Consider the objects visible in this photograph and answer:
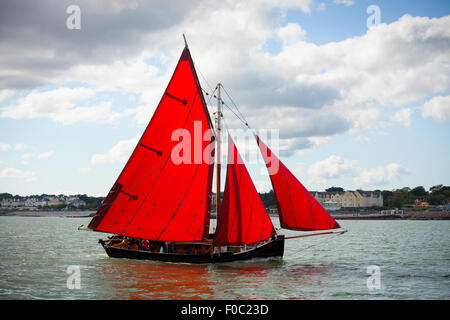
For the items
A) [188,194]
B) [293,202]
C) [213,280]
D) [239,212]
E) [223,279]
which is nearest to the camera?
[213,280]

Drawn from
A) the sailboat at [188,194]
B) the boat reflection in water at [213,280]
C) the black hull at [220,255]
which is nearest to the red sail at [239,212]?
the sailboat at [188,194]

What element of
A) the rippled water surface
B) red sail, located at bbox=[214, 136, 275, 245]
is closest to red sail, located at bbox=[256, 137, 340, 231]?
red sail, located at bbox=[214, 136, 275, 245]

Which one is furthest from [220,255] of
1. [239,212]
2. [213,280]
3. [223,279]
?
[213,280]

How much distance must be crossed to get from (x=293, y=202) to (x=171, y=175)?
842cm

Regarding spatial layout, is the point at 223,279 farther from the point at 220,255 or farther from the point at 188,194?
the point at 188,194

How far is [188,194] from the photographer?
109 ft

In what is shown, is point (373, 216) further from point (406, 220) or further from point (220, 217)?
point (220, 217)

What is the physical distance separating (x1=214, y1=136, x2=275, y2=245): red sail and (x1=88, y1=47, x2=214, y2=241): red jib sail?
1364 mm

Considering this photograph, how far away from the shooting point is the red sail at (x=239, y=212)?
3195cm

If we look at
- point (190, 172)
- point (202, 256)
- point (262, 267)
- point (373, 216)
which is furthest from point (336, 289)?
point (373, 216)

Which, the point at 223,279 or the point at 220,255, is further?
the point at 220,255

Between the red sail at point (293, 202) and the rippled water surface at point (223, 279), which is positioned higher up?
the red sail at point (293, 202)

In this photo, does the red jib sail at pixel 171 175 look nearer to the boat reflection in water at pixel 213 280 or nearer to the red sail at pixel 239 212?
the red sail at pixel 239 212

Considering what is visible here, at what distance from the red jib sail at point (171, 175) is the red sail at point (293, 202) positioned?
4.16 metres
